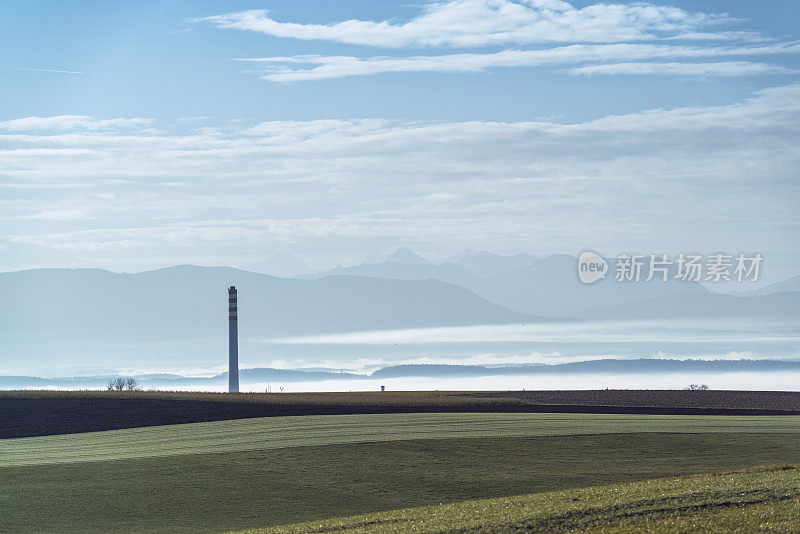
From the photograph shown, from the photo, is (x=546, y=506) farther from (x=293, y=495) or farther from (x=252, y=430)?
(x=252, y=430)

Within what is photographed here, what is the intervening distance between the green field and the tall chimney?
227 feet

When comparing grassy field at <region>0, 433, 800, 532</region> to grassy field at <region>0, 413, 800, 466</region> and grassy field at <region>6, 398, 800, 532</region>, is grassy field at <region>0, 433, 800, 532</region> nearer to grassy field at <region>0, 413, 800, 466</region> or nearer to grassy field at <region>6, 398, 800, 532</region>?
grassy field at <region>6, 398, 800, 532</region>

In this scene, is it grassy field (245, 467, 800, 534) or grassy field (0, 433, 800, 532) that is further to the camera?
grassy field (0, 433, 800, 532)

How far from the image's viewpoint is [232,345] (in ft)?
434

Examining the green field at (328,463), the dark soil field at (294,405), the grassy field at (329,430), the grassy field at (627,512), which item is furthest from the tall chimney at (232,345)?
the grassy field at (627,512)

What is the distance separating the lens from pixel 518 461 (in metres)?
47.8

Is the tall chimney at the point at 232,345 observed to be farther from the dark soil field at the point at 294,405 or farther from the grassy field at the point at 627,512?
the grassy field at the point at 627,512

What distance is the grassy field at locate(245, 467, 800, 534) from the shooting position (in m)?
27.4

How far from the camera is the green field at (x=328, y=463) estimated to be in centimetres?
3897

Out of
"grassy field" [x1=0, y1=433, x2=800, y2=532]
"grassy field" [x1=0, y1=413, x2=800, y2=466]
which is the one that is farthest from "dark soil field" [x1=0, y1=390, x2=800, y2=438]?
"grassy field" [x1=0, y1=433, x2=800, y2=532]

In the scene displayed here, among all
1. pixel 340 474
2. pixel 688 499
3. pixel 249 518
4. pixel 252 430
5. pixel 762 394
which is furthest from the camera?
pixel 762 394

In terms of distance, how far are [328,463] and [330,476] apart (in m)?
2.77

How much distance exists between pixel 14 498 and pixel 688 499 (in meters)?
28.0

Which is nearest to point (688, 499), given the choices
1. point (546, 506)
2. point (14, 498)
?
point (546, 506)
